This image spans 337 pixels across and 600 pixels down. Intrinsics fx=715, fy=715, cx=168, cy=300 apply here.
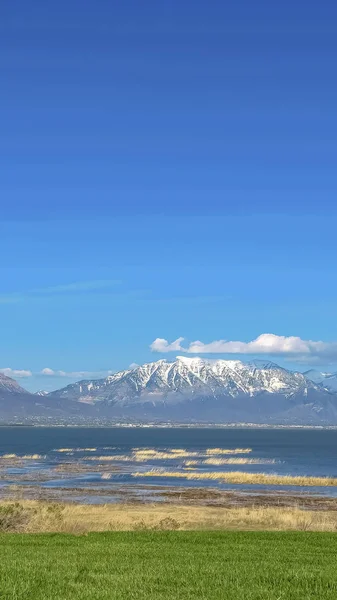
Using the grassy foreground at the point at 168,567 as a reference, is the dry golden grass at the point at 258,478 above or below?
below

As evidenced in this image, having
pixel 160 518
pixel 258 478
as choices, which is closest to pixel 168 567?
pixel 160 518

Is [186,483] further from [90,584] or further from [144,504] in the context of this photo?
[90,584]

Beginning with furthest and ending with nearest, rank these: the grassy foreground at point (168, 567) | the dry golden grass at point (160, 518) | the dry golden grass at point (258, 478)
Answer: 1. the dry golden grass at point (258, 478)
2. the dry golden grass at point (160, 518)
3. the grassy foreground at point (168, 567)

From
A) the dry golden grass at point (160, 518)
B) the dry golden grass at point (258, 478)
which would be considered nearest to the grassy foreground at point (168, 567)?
the dry golden grass at point (160, 518)

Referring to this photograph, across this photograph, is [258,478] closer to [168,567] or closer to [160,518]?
[160,518]

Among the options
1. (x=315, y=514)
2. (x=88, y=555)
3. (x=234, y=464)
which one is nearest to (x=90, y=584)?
(x=88, y=555)

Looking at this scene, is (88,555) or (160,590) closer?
(160,590)

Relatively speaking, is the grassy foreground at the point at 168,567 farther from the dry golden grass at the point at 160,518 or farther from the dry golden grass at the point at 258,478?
the dry golden grass at the point at 258,478

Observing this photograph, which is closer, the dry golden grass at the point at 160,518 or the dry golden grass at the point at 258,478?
the dry golden grass at the point at 160,518
